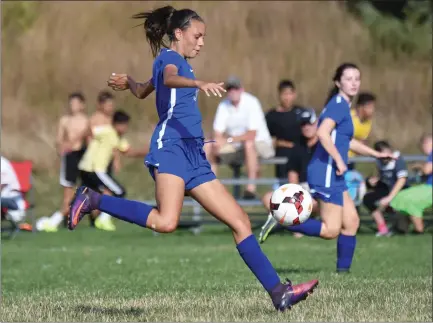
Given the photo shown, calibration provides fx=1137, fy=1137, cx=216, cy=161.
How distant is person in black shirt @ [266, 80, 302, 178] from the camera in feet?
55.6

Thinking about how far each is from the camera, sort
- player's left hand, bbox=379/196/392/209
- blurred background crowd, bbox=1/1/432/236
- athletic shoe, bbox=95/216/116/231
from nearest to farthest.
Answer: player's left hand, bbox=379/196/392/209, athletic shoe, bbox=95/216/116/231, blurred background crowd, bbox=1/1/432/236

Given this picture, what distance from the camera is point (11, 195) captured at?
16.6m

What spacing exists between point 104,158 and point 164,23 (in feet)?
32.8

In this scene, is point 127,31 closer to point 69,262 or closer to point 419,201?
point 419,201

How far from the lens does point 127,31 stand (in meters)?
24.3

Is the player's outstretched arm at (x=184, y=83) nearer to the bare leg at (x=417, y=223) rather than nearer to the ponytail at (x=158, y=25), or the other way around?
the ponytail at (x=158, y=25)

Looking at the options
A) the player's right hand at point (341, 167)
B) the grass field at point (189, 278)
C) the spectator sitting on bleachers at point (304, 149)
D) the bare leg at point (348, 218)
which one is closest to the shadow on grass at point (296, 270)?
the grass field at point (189, 278)

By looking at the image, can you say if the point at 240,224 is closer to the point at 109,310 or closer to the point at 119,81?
the point at 109,310

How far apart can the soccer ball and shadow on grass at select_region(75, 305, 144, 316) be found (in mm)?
1978

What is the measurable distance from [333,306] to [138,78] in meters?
15.7

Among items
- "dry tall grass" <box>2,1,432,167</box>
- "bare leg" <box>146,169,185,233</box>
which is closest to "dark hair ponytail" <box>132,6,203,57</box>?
"bare leg" <box>146,169,185,233</box>

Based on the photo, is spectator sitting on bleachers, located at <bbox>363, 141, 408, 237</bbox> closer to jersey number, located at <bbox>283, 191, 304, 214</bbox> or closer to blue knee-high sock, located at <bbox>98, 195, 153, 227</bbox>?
jersey number, located at <bbox>283, 191, 304, 214</bbox>

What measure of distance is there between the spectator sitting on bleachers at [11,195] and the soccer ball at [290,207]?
25.9 feet

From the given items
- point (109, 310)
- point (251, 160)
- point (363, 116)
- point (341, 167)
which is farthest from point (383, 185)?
point (109, 310)
